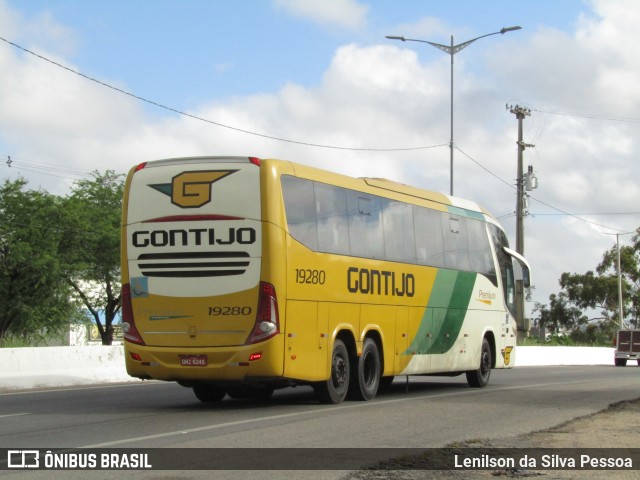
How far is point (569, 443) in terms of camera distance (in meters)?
12.1

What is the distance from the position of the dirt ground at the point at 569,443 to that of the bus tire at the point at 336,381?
3.78 meters

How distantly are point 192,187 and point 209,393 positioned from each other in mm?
3956

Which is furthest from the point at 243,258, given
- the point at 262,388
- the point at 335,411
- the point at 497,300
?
the point at 497,300

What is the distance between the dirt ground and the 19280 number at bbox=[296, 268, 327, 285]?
418 centimetres

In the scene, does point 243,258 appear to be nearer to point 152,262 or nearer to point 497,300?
point 152,262

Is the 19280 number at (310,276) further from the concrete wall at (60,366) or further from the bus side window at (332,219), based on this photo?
the concrete wall at (60,366)

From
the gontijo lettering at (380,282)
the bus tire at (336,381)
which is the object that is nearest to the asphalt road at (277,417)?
the bus tire at (336,381)

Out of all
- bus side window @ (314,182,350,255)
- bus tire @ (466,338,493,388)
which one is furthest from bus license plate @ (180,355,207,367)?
bus tire @ (466,338,493,388)

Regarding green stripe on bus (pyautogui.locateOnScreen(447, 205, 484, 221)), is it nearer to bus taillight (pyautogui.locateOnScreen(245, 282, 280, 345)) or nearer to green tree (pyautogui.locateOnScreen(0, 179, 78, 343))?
bus taillight (pyautogui.locateOnScreen(245, 282, 280, 345))

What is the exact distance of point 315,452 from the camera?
10.9m

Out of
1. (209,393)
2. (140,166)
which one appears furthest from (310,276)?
(209,393)

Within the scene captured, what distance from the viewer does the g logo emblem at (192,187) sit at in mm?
15852

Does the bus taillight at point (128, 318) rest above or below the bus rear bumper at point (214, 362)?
above

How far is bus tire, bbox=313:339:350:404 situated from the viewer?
1706cm
